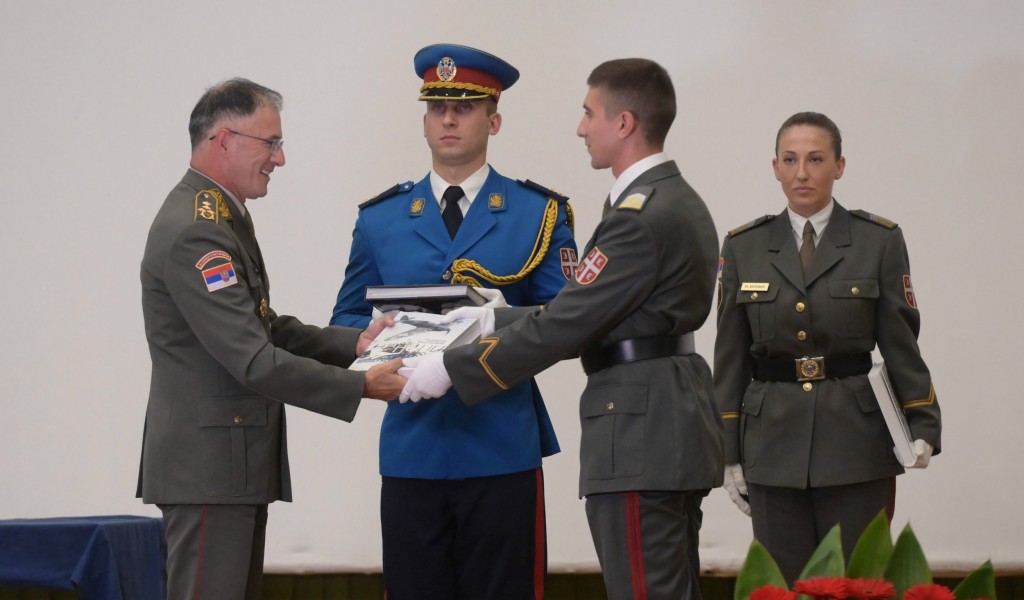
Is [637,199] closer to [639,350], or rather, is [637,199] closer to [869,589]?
[639,350]

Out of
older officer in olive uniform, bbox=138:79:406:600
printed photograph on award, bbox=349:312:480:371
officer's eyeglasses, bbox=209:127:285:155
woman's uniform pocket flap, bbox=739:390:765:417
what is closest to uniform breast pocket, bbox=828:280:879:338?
woman's uniform pocket flap, bbox=739:390:765:417

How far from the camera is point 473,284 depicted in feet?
8.84

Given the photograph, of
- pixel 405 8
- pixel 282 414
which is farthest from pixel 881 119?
pixel 282 414

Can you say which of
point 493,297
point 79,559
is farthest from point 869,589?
point 79,559

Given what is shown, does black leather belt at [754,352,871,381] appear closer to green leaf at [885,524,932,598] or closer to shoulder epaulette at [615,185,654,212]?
shoulder epaulette at [615,185,654,212]

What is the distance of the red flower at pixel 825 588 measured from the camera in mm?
1293

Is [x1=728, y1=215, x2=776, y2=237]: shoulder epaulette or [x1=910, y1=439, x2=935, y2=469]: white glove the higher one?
[x1=728, y1=215, x2=776, y2=237]: shoulder epaulette

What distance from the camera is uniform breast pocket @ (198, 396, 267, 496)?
2.34m

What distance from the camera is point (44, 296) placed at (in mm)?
4121

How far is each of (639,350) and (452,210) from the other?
0.66m

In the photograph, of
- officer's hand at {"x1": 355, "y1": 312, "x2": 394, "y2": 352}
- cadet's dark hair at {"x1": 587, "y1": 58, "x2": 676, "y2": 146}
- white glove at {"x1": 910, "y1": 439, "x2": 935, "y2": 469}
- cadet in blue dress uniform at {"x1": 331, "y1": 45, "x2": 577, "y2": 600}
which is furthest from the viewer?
white glove at {"x1": 910, "y1": 439, "x2": 935, "y2": 469}

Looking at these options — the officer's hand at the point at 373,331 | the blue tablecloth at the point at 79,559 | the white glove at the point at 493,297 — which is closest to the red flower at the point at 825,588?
the white glove at the point at 493,297

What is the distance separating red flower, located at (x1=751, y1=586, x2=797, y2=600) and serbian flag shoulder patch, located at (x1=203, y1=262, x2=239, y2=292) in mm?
1387

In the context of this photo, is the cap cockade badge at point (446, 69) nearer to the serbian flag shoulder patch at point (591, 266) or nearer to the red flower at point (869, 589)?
the serbian flag shoulder patch at point (591, 266)
